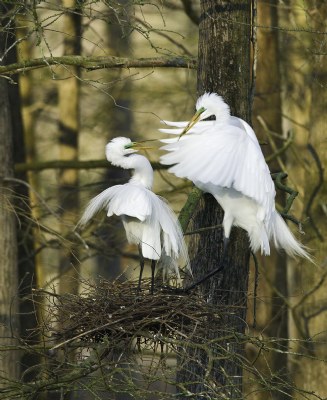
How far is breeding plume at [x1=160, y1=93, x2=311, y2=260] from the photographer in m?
4.66

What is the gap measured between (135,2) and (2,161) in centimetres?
359

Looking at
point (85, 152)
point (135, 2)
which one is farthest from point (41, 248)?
point (135, 2)

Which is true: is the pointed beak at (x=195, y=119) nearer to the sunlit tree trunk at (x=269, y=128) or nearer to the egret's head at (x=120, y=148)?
the egret's head at (x=120, y=148)

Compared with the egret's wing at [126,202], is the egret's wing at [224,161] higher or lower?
higher

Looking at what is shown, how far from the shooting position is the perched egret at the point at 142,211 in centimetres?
512

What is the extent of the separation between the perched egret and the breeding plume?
28 cm

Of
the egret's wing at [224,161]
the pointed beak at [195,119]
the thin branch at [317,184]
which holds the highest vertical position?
the thin branch at [317,184]

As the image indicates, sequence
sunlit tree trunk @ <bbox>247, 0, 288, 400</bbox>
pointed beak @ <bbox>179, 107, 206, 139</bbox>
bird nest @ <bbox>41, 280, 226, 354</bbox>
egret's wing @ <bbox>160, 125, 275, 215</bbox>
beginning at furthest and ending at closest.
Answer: sunlit tree trunk @ <bbox>247, 0, 288, 400</bbox> < pointed beak @ <bbox>179, 107, 206, 139</bbox> < egret's wing @ <bbox>160, 125, 275, 215</bbox> < bird nest @ <bbox>41, 280, 226, 354</bbox>

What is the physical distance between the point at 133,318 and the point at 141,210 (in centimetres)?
70

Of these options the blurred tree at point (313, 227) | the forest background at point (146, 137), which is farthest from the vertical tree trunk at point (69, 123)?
the blurred tree at point (313, 227)

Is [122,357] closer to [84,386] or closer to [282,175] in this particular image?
[84,386]

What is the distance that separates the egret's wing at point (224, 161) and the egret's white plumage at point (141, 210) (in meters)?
0.41

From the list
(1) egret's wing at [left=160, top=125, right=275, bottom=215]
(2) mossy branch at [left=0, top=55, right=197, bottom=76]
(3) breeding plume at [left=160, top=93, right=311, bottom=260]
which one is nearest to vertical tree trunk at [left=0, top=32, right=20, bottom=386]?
(2) mossy branch at [left=0, top=55, right=197, bottom=76]

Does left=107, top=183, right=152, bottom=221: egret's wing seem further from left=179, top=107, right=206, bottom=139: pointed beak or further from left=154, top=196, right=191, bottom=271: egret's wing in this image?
left=179, top=107, right=206, bottom=139: pointed beak
